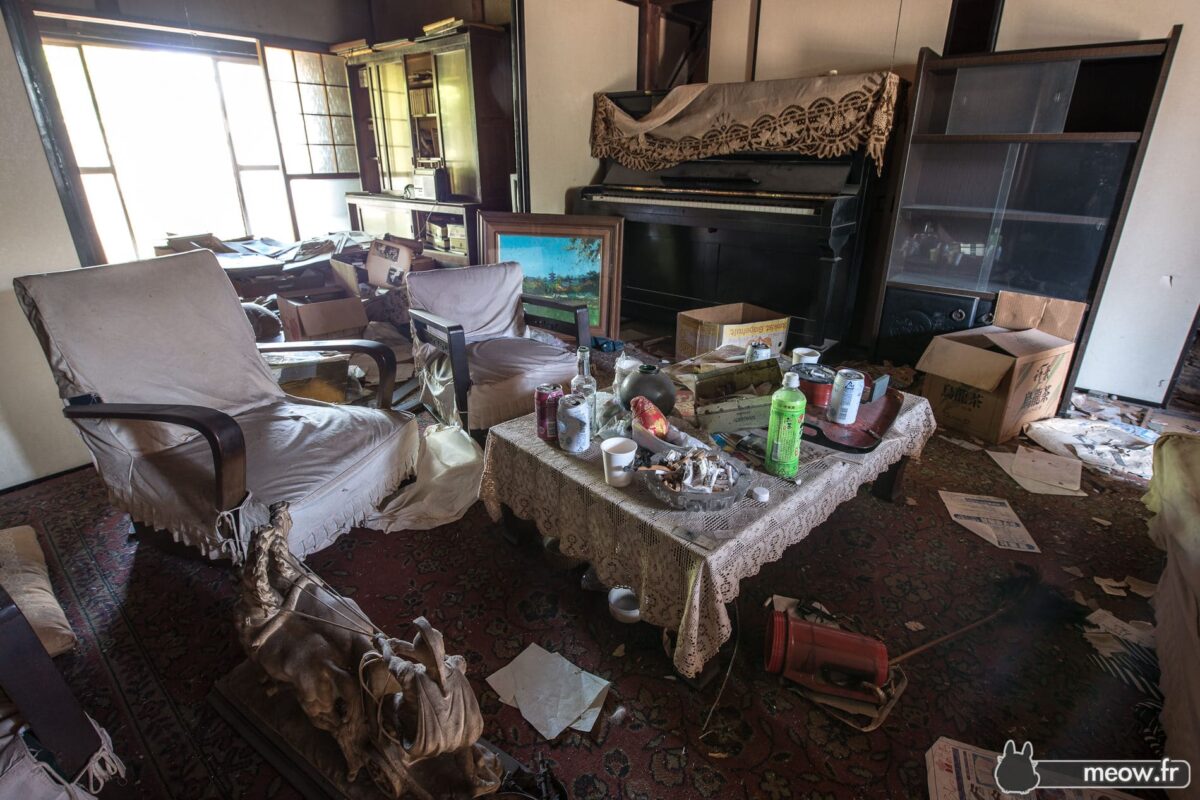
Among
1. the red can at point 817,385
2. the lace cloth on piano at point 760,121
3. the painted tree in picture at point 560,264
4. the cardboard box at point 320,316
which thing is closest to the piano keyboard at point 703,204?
the lace cloth on piano at point 760,121

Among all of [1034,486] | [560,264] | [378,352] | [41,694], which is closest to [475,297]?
[378,352]

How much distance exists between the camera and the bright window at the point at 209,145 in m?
5.28

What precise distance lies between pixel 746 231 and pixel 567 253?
108 cm

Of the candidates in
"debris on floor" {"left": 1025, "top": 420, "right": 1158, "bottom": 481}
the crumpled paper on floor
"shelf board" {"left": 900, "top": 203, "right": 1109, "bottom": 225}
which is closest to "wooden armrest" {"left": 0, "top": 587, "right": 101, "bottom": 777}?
the crumpled paper on floor

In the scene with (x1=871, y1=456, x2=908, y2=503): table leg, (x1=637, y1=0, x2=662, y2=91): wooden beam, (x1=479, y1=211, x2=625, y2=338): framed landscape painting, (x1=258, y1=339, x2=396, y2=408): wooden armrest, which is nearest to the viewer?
(x1=258, y1=339, x2=396, y2=408): wooden armrest

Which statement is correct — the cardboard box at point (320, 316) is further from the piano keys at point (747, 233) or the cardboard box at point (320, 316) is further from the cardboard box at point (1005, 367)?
the cardboard box at point (1005, 367)

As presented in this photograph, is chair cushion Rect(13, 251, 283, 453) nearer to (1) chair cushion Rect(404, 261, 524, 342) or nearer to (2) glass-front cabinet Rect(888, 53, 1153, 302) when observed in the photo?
(1) chair cushion Rect(404, 261, 524, 342)

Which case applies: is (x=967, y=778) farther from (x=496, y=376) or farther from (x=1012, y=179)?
(x=1012, y=179)

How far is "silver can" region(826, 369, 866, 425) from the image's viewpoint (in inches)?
66.2

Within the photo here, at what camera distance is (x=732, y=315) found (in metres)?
3.11

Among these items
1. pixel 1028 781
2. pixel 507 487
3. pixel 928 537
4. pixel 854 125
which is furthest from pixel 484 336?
pixel 1028 781

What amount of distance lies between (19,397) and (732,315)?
10.1 feet

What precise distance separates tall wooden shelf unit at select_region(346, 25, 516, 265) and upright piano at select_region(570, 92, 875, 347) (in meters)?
1.01

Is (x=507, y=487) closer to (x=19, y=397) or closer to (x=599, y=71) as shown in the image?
(x=19, y=397)
